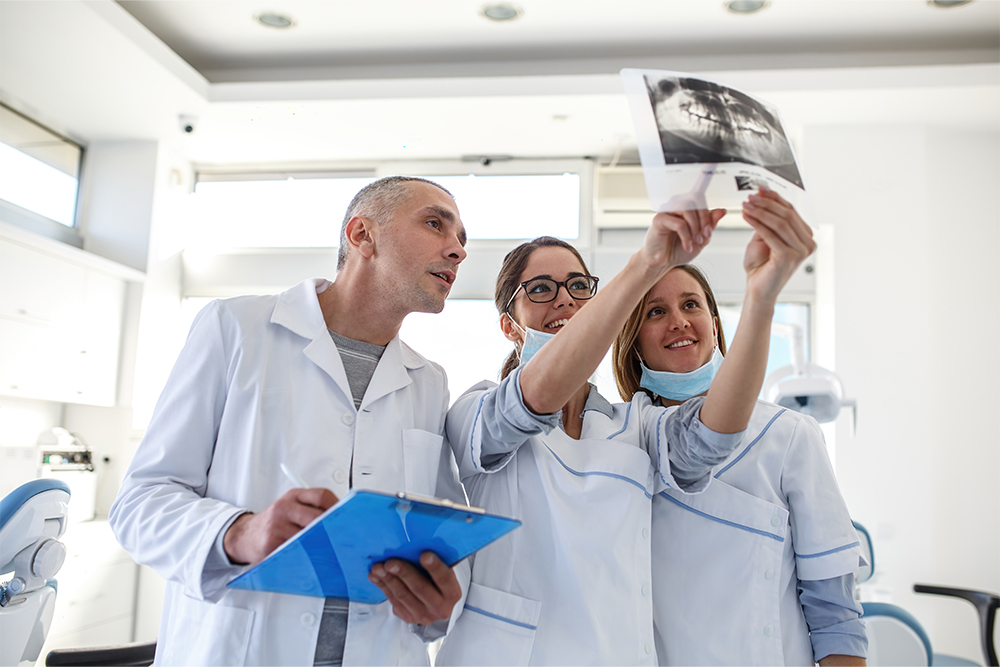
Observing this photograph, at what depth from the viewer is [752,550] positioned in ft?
4.39

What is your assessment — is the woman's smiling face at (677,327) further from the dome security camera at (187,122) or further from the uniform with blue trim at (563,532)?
the dome security camera at (187,122)

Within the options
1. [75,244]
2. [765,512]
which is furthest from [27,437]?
[765,512]

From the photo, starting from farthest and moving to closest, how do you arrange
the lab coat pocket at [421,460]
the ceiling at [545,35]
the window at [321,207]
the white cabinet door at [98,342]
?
the window at [321,207]
the white cabinet door at [98,342]
the ceiling at [545,35]
the lab coat pocket at [421,460]

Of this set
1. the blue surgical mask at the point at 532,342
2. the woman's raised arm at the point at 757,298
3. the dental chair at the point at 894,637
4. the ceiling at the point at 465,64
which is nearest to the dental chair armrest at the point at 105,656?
the blue surgical mask at the point at 532,342

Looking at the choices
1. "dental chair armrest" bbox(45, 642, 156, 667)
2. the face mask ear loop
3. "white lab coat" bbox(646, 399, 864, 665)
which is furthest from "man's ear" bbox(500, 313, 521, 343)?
"dental chair armrest" bbox(45, 642, 156, 667)

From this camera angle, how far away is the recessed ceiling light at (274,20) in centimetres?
390

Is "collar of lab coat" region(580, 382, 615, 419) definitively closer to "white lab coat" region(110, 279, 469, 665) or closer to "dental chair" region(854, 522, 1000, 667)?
"white lab coat" region(110, 279, 469, 665)

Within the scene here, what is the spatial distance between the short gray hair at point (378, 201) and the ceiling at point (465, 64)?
2.44 meters

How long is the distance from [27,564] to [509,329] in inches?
55.5

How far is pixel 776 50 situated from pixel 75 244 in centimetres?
437

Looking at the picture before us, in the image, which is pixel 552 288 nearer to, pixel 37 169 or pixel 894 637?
pixel 894 637

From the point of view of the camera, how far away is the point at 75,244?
16.1ft

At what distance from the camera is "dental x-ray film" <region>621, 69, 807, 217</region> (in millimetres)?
988

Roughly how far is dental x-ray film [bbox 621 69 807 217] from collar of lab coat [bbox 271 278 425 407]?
633mm
